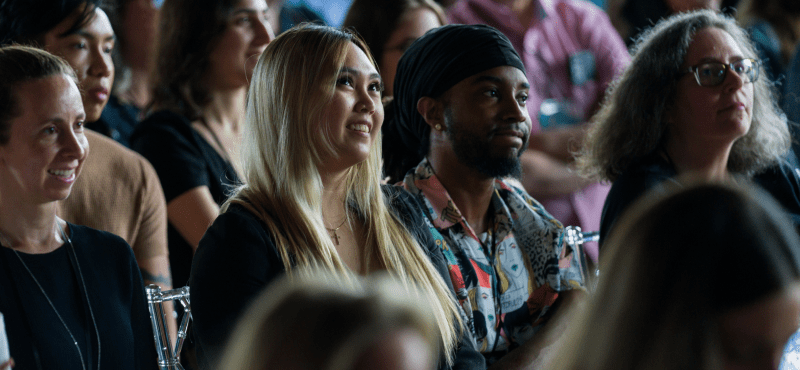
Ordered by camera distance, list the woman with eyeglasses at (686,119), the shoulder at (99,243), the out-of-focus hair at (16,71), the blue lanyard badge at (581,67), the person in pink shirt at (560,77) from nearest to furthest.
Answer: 1. the out-of-focus hair at (16,71)
2. the shoulder at (99,243)
3. the woman with eyeglasses at (686,119)
4. the person in pink shirt at (560,77)
5. the blue lanyard badge at (581,67)

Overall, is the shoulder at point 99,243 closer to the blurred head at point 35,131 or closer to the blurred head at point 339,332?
the blurred head at point 35,131

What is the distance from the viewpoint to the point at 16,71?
1742 millimetres

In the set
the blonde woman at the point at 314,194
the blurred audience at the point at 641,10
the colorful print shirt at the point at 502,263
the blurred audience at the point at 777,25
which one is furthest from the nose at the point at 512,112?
the blurred audience at the point at 777,25

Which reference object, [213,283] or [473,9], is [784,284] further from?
[473,9]

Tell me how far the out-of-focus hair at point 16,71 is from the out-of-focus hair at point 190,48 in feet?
3.24

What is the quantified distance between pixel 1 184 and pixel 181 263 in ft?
2.97

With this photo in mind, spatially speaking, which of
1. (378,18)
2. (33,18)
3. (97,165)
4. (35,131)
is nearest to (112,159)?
(97,165)

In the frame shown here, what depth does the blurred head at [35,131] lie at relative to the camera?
5.66ft

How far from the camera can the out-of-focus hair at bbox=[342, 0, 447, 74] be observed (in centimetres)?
297

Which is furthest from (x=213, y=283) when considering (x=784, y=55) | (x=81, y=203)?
(x=784, y=55)

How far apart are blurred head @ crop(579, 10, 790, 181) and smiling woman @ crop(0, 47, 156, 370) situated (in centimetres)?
161

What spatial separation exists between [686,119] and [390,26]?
1.10m

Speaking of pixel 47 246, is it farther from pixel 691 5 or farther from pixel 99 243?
pixel 691 5

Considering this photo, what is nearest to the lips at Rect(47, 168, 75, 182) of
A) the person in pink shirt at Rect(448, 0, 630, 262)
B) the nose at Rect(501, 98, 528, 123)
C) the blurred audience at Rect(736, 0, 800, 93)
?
the nose at Rect(501, 98, 528, 123)
